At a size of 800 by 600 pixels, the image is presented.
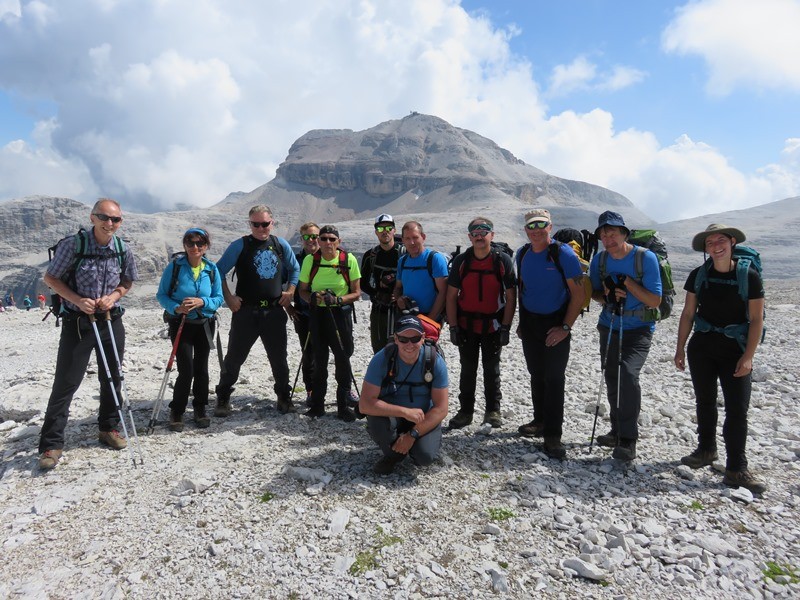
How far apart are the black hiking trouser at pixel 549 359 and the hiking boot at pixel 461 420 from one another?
47.2 inches

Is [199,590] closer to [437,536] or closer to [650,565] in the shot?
[437,536]

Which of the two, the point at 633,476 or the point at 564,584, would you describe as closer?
the point at 564,584

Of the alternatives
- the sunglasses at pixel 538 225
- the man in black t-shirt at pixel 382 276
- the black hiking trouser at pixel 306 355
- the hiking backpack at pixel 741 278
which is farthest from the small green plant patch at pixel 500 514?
the black hiking trouser at pixel 306 355

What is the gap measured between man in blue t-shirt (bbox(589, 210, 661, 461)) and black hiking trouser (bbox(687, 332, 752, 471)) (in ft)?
1.92

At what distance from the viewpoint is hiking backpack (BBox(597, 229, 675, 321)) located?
591 centimetres

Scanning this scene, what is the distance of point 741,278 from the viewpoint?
531 centimetres

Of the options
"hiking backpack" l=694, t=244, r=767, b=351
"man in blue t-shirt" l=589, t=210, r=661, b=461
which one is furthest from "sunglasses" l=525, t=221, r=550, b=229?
"hiking backpack" l=694, t=244, r=767, b=351

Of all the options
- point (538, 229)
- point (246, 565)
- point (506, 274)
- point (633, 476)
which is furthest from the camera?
point (506, 274)

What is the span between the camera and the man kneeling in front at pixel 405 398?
560cm

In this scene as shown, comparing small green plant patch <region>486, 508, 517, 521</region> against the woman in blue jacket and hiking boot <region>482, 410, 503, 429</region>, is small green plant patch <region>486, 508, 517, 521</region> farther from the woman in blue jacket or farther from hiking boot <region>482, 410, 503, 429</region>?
the woman in blue jacket

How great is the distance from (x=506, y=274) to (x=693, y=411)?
4.51m

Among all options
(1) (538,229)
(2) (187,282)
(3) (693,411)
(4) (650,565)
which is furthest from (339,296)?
(3) (693,411)

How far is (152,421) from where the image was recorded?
708 centimetres

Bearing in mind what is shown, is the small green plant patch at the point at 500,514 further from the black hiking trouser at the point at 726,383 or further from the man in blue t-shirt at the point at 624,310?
the black hiking trouser at the point at 726,383
